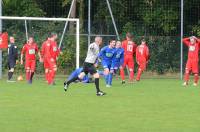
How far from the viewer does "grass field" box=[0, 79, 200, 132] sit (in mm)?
12289

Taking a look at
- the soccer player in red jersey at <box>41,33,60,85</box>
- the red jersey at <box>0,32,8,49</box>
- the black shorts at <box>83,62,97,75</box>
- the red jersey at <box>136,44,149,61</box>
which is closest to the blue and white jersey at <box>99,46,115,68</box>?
the soccer player in red jersey at <box>41,33,60,85</box>

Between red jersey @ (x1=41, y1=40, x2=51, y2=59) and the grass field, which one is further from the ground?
red jersey @ (x1=41, y1=40, x2=51, y2=59)

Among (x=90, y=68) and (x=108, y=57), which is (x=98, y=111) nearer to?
(x=90, y=68)

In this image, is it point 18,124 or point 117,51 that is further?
point 117,51

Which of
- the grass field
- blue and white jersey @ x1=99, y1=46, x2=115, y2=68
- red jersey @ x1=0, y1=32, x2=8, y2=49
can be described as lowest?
the grass field

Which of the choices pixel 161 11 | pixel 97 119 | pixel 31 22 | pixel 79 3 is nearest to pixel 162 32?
pixel 161 11

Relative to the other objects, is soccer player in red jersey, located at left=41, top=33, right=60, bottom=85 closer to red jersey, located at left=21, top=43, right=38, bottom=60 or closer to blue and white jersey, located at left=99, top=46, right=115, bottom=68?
red jersey, located at left=21, top=43, right=38, bottom=60

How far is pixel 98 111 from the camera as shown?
594 inches

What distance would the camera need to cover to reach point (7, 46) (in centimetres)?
3033

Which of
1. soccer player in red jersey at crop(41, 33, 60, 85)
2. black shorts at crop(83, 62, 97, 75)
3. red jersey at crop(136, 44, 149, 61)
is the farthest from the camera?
red jersey at crop(136, 44, 149, 61)

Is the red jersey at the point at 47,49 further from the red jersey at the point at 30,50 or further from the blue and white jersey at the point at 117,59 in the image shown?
the blue and white jersey at the point at 117,59

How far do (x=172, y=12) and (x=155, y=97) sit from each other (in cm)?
1890

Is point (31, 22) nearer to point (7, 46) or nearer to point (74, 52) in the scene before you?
point (74, 52)

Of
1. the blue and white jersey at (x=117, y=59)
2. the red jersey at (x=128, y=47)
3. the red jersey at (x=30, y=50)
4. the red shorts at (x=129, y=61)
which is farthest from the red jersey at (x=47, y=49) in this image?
the red shorts at (x=129, y=61)
